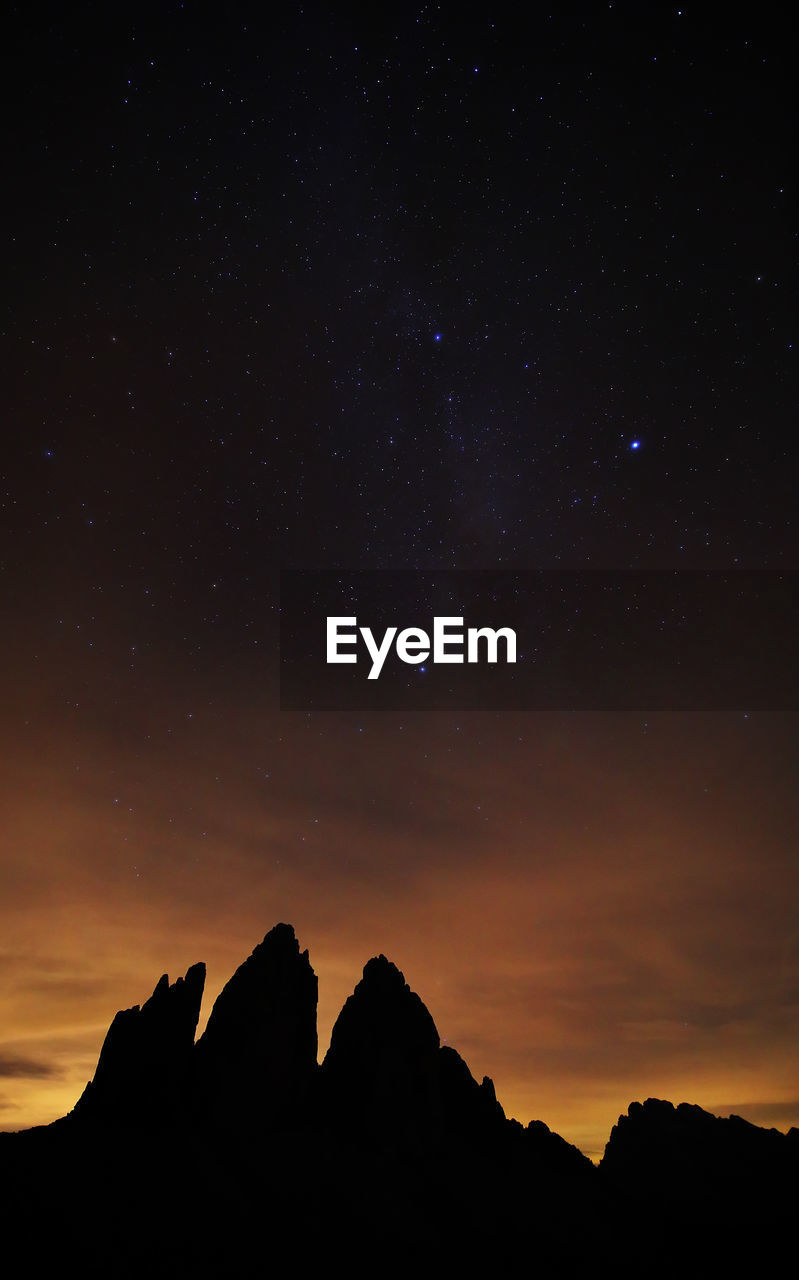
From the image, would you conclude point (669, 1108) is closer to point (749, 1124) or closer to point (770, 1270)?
point (749, 1124)

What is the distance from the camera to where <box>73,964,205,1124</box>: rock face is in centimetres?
7581

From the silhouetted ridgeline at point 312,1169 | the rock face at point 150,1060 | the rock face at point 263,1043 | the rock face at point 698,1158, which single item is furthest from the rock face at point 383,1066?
the rock face at point 698,1158

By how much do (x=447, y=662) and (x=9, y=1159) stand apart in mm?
55426

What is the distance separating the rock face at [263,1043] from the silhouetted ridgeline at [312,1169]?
0.20m

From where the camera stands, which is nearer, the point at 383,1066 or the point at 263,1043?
the point at 263,1043

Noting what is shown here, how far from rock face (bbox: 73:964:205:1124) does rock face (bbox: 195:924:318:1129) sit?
141 inches

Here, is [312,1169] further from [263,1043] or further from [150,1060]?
[150,1060]

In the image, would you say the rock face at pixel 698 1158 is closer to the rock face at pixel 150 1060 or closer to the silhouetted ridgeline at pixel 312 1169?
the silhouetted ridgeline at pixel 312 1169

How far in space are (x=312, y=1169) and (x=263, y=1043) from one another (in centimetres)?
1476

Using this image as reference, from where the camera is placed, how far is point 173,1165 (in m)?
68.2

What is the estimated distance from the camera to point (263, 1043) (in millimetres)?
84312

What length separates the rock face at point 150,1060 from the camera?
249 ft

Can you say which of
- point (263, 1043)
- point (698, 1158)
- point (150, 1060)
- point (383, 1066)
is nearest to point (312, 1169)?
point (263, 1043)

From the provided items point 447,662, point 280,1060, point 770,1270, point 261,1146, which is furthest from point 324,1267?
point 770,1270
